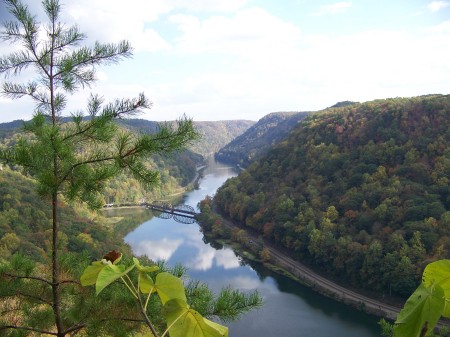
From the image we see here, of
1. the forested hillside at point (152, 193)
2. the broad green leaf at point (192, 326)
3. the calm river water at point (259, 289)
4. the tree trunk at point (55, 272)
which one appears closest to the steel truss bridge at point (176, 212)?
the forested hillside at point (152, 193)

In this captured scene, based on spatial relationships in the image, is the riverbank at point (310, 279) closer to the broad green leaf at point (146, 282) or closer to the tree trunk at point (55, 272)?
the tree trunk at point (55, 272)

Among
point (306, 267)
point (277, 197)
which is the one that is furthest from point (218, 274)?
point (277, 197)

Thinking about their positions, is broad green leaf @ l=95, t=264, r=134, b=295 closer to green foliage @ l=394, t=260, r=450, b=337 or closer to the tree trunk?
green foliage @ l=394, t=260, r=450, b=337

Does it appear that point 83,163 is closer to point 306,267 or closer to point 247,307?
point 247,307

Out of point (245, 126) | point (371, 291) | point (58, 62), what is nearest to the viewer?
point (58, 62)

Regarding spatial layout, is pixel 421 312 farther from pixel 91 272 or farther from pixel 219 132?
pixel 219 132

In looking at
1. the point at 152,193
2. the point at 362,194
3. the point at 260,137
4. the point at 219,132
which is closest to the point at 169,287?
the point at 362,194

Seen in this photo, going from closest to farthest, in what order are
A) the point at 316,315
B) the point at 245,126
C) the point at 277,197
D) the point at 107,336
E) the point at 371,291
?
the point at 107,336 → the point at 316,315 → the point at 371,291 → the point at 277,197 → the point at 245,126
